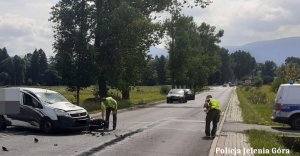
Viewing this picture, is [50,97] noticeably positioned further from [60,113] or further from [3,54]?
[3,54]

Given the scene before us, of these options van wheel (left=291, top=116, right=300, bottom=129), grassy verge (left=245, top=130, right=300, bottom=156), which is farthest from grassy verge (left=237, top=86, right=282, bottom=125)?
grassy verge (left=245, top=130, right=300, bottom=156)

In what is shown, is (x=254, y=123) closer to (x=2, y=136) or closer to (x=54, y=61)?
(x=2, y=136)

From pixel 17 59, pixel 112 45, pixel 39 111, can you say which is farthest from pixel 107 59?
pixel 17 59

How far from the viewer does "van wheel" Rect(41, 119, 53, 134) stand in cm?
1656

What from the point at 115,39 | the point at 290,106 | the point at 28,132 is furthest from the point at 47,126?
the point at 115,39

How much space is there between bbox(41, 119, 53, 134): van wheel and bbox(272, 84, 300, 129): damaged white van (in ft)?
32.2

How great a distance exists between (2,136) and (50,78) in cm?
11084

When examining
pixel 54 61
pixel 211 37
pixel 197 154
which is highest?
pixel 211 37

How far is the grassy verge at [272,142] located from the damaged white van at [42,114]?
612 centimetres

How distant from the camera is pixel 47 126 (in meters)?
16.6

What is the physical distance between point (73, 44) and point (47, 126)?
17.5 meters

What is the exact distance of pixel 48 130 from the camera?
1661cm

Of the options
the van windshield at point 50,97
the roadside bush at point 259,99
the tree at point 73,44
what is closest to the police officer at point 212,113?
the van windshield at point 50,97

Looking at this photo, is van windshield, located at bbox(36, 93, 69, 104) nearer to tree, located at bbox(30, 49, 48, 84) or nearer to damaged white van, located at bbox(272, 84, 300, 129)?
damaged white van, located at bbox(272, 84, 300, 129)
